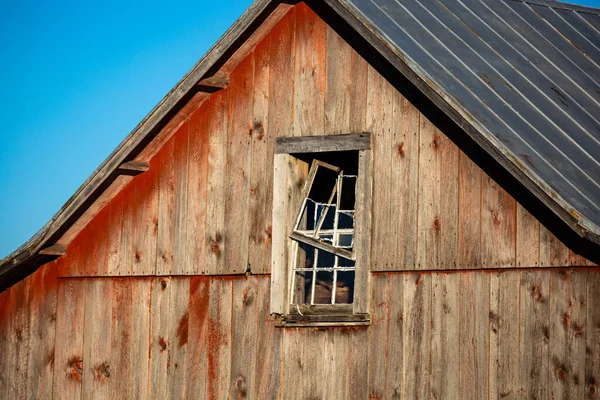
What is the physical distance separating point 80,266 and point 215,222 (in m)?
1.72

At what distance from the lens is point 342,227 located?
10336mm

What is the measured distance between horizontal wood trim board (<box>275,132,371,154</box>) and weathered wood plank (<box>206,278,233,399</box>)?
137cm

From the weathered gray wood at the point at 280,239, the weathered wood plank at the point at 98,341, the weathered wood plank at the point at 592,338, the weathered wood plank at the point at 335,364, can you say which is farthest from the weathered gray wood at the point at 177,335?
the weathered wood plank at the point at 592,338

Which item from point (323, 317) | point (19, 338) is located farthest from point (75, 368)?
point (323, 317)

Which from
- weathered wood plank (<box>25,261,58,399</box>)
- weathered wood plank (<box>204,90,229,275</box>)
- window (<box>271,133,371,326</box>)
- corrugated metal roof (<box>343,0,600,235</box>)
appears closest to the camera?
corrugated metal roof (<box>343,0,600,235</box>)

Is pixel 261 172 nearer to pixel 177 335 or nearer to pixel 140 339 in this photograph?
pixel 177 335

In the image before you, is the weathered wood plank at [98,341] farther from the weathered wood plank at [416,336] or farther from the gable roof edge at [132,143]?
the weathered wood plank at [416,336]

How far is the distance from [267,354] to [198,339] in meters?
0.82

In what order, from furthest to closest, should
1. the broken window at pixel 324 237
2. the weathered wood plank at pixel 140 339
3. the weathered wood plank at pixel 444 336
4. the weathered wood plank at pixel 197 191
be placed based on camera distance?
1. the weathered wood plank at pixel 140 339
2. the weathered wood plank at pixel 197 191
3. the broken window at pixel 324 237
4. the weathered wood plank at pixel 444 336

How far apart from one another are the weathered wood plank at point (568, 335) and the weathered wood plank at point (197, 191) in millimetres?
3568

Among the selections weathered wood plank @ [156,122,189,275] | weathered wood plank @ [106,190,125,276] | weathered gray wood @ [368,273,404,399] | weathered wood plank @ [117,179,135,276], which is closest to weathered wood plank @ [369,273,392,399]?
weathered gray wood @ [368,273,404,399]

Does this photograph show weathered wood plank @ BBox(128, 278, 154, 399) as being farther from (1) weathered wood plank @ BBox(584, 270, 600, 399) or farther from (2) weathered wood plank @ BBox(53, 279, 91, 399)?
(1) weathered wood plank @ BBox(584, 270, 600, 399)

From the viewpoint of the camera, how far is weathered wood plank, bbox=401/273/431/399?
916cm

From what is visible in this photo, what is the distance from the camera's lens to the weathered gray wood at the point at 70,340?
11.3m
